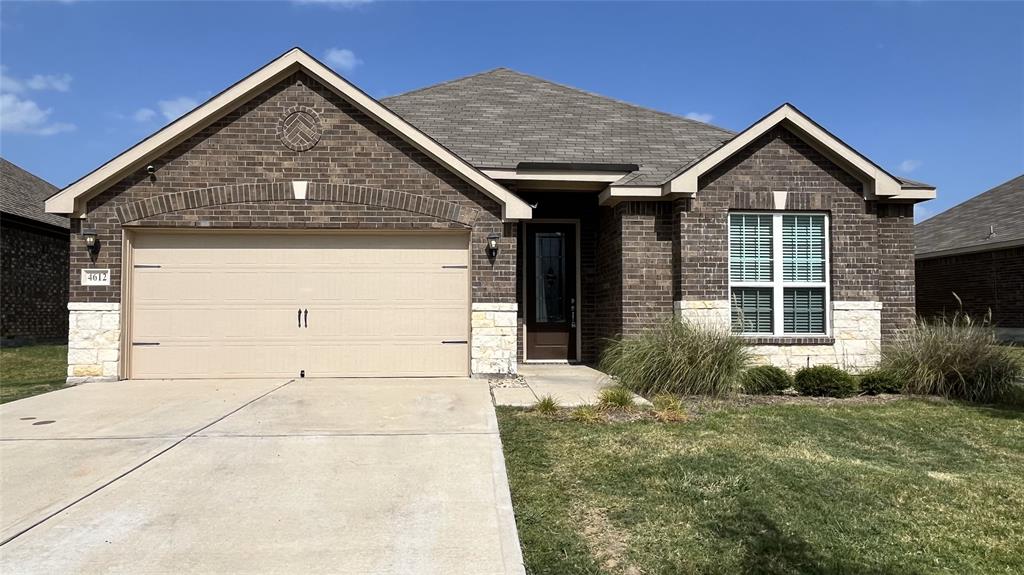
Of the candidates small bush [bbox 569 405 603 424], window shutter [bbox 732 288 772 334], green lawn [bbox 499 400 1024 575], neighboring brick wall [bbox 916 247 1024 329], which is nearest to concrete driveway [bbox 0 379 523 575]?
green lawn [bbox 499 400 1024 575]

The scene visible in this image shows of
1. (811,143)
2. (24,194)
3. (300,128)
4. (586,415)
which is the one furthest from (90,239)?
(24,194)

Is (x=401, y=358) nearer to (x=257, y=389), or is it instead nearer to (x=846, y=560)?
(x=257, y=389)

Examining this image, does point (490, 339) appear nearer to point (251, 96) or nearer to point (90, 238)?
point (251, 96)

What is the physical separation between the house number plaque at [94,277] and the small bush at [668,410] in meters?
8.34

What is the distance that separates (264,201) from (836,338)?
31.3ft

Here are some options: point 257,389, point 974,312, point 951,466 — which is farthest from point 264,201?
point 974,312

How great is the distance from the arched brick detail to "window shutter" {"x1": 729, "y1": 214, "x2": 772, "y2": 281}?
431 centimetres

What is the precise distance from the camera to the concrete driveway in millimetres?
3725

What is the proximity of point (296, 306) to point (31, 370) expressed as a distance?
6.92 metres

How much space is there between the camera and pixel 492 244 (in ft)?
32.6

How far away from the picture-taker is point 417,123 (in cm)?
1338

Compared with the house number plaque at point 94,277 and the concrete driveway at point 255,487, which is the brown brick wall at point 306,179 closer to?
the house number plaque at point 94,277

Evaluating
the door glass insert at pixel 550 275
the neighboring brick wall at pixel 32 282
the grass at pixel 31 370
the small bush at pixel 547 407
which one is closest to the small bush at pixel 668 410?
the small bush at pixel 547 407

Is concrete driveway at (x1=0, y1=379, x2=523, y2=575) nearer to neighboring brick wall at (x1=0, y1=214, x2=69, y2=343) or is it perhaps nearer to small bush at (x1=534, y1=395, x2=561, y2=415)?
small bush at (x1=534, y1=395, x2=561, y2=415)
